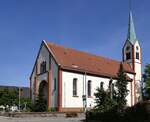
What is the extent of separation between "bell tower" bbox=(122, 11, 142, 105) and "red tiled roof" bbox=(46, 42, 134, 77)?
3236 mm

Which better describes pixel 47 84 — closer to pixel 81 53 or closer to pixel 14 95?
pixel 81 53

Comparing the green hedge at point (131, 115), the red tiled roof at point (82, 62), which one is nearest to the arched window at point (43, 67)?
the red tiled roof at point (82, 62)

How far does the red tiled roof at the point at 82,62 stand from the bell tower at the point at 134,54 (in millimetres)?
3236

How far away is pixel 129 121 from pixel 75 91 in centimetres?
3079

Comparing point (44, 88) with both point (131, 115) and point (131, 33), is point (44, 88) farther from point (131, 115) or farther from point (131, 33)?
point (131, 115)

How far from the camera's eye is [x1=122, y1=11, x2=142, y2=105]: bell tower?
72.4m

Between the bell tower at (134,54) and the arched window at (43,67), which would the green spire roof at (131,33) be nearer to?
the bell tower at (134,54)

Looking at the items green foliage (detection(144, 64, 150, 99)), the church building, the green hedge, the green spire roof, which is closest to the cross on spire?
the green spire roof

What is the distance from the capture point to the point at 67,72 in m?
55.1

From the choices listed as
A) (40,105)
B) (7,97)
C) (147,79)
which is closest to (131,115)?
(40,105)

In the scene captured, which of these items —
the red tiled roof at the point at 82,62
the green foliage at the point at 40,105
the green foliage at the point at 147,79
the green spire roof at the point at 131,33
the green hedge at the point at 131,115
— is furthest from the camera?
the green spire roof at the point at 131,33

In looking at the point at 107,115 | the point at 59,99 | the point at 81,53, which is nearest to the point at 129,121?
the point at 107,115

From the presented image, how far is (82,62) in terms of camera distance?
6069 cm

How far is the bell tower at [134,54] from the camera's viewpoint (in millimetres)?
72438
